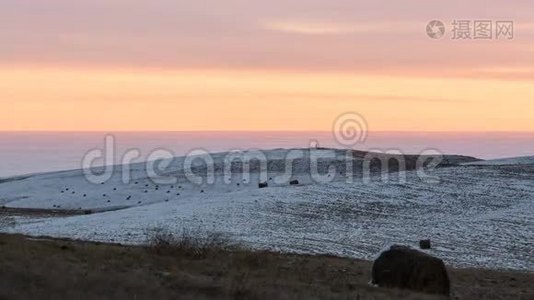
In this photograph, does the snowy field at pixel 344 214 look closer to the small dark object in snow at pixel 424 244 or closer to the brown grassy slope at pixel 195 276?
the small dark object in snow at pixel 424 244

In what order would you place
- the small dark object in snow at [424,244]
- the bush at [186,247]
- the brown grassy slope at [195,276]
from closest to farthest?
the brown grassy slope at [195,276] → the bush at [186,247] → the small dark object in snow at [424,244]

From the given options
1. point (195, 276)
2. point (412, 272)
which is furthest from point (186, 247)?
point (412, 272)

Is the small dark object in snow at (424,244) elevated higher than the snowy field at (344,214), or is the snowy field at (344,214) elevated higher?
the snowy field at (344,214)

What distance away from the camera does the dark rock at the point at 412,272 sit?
19.3 metres

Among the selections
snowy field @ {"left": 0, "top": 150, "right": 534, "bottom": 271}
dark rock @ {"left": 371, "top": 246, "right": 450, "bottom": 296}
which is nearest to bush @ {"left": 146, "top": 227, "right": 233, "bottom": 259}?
snowy field @ {"left": 0, "top": 150, "right": 534, "bottom": 271}

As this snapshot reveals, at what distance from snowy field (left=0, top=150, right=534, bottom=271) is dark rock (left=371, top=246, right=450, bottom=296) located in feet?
29.6

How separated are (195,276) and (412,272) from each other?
4967 millimetres

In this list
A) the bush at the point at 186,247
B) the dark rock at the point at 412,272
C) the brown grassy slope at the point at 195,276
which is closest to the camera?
the brown grassy slope at the point at 195,276

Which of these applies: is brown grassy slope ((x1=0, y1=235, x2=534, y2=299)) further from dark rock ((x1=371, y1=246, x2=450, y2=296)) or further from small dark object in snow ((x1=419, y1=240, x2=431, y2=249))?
small dark object in snow ((x1=419, y1=240, x2=431, y2=249))

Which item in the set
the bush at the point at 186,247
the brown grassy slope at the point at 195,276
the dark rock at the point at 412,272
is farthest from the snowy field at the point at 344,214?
the dark rock at the point at 412,272

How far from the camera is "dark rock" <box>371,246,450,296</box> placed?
19.3 meters

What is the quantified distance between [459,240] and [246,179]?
23264 mm

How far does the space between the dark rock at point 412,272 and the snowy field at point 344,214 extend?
9033 millimetres

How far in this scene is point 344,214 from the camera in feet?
125
